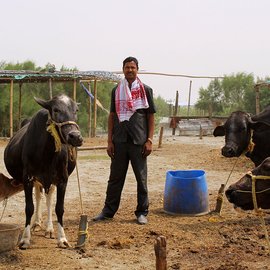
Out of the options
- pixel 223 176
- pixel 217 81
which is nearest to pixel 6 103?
pixel 223 176

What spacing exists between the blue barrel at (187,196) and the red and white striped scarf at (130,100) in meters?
1.32

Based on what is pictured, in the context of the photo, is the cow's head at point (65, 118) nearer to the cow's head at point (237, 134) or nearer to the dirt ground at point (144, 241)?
the dirt ground at point (144, 241)

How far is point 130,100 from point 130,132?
0.44m

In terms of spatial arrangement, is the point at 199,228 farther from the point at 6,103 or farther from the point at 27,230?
the point at 6,103

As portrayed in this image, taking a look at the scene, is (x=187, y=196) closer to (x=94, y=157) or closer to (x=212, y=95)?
(x=94, y=157)

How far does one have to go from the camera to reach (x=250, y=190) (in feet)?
13.4

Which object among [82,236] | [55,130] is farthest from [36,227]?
[55,130]

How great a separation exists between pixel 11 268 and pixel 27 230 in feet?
2.56

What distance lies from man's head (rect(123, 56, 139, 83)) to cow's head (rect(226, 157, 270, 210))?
111 inches

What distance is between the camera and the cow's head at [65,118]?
4.94 metres

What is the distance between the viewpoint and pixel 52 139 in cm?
539

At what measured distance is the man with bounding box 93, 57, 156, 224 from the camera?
6.51 metres

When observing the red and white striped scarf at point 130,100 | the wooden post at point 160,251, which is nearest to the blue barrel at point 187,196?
the red and white striped scarf at point 130,100

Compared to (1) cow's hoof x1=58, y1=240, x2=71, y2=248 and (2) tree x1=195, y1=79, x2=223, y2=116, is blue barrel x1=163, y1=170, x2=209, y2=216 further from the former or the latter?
(2) tree x1=195, y1=79, x2=223, y2=116
